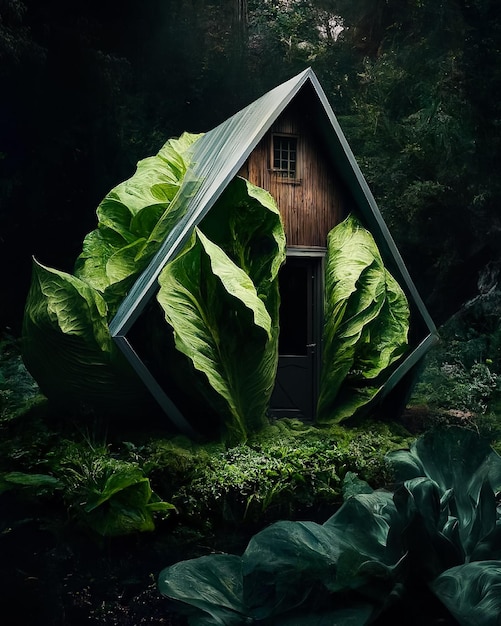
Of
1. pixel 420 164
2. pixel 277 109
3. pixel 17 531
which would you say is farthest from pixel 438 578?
pixel 420 164

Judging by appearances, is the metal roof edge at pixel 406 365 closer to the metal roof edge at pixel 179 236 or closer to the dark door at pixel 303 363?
the dark door at pixel 303 363

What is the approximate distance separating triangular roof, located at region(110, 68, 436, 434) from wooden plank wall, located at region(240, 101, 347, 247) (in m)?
0.14

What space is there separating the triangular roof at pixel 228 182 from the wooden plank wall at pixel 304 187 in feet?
0.47

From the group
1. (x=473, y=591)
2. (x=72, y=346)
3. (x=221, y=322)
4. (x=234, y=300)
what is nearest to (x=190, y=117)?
(x=72, y=346)

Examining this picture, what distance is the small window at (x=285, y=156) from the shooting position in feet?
26.1

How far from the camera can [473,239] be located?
1323 cm

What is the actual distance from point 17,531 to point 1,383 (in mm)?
3368

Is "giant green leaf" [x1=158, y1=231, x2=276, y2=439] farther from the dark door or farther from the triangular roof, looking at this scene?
the dark door

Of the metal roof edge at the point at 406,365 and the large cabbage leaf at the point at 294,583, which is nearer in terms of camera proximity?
the large cabbage leaf at the point at 294,583

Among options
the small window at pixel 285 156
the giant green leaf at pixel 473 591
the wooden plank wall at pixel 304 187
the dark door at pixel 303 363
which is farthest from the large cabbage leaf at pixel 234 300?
the giant green leaf at pixel 473 591

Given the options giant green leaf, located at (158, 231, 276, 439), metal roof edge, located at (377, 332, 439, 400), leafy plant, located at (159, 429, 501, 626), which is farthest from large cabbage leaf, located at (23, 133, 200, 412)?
leafy plant, located at (159, 429, 501, 626)

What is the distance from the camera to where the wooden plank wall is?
7.87 m

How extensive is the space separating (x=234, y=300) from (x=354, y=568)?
3.99 m

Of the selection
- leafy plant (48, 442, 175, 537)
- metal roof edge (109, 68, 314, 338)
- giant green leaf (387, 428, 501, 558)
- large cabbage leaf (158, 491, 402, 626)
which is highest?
metal roof edge (109, 68, 314, 338)
